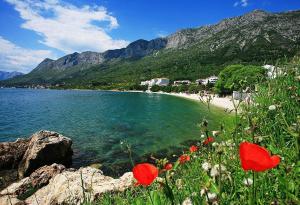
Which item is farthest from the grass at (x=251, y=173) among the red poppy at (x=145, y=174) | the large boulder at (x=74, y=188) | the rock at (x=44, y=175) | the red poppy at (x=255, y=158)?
the rock at (x=44, y=175)

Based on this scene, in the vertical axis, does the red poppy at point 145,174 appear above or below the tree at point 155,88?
above

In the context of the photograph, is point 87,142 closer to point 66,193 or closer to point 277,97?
point 66,193

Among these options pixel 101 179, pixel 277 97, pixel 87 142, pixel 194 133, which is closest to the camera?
pixel 277 97

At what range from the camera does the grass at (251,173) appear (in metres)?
2.33

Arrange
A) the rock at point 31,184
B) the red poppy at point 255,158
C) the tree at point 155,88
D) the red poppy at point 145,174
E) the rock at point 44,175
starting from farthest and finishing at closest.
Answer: the tree at point 155,88 → the rock at point 44,175 → the rock at point 31,184 → the red poppy at point 145,174 → the red poppy at point 255,158

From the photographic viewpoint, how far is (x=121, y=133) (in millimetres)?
40188

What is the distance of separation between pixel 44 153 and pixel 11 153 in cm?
382

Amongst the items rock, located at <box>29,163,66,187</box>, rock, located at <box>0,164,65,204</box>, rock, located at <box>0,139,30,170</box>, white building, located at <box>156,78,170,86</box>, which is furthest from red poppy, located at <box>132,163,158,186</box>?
white building, located at <box>156,78,170,86</box>

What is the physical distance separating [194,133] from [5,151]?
2174 centimetres

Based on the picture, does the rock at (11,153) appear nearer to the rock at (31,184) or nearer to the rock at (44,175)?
the rock at (31,184)

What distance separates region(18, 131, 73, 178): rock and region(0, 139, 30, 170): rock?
105cm

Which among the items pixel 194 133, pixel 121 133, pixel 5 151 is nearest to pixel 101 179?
pixel 5 151

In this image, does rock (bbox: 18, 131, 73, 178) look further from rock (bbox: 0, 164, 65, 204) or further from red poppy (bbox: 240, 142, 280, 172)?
red poppy (bbox: 240, 142, 280, 172)

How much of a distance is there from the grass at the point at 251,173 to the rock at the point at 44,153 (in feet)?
67.4
